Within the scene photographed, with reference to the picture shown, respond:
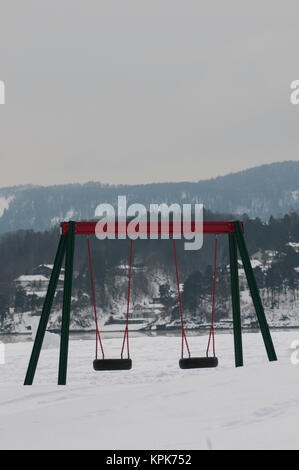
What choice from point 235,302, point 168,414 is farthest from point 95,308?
point 168,414

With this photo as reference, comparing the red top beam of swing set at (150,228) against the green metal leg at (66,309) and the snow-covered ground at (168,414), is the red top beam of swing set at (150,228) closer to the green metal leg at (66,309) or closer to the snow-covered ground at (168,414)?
the green metal leg at (66,309)

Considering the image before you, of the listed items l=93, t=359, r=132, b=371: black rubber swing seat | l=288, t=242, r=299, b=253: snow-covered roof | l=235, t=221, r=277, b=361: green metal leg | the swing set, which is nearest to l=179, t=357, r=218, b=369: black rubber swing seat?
the swing set

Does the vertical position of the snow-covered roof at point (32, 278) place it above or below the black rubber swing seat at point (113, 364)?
above

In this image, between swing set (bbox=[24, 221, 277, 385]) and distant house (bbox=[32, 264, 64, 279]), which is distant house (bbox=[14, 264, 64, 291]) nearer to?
distant house (bbox=[32, 264, 64, 279])

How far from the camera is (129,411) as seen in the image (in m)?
8.27

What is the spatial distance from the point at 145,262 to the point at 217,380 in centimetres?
15832

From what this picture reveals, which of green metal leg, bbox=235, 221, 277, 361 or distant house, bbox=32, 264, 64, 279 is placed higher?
distant house, bbox=32, 264, 64, 279

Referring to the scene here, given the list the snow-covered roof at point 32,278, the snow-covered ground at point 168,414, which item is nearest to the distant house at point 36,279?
the snow-covered roof at point 32,278

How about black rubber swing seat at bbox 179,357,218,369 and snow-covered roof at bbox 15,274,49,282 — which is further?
snow-covered roof at bbox 15,274,49,282

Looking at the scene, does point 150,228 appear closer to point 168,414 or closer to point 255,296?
point 255,296

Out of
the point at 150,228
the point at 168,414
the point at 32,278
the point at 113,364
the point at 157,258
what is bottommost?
the point at 168,414

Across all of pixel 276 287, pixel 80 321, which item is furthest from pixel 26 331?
pixel 276 287
